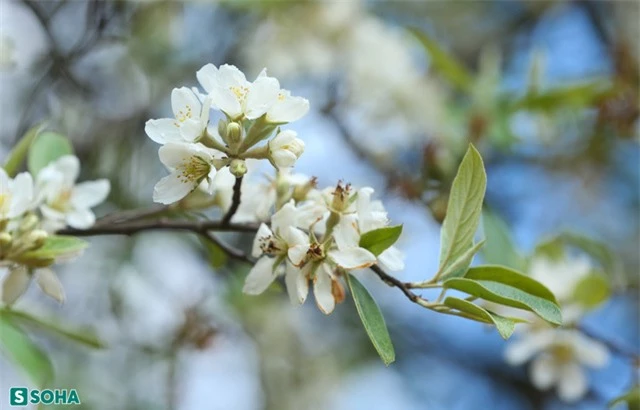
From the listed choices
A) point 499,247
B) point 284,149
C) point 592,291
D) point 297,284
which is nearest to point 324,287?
point 297,284

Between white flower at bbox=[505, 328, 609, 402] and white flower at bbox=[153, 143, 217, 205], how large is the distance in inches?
28.7

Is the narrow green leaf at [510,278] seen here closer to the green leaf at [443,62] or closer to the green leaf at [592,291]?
the green leaf at [592,291]

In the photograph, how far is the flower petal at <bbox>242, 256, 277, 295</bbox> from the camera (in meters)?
0.72

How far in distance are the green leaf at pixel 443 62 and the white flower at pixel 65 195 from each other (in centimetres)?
83

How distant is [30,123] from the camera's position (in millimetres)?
1521

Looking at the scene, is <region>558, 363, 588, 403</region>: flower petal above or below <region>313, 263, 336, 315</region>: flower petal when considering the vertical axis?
below

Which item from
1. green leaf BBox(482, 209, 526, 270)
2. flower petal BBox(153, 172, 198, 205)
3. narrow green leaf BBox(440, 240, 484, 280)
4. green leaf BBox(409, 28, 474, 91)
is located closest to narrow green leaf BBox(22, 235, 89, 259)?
flower petal BBox(153, 172, 198, 205)

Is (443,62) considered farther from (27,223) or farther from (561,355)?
(27,223)

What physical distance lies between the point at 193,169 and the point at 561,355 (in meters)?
0.81

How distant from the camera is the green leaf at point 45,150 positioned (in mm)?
922

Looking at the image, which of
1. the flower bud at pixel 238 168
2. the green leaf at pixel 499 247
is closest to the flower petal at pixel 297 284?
the flower bud at pixel 238 168

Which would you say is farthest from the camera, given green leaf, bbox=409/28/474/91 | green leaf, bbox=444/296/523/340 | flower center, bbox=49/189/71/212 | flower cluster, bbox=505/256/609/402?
green leaf, bbox=409/28/474/91

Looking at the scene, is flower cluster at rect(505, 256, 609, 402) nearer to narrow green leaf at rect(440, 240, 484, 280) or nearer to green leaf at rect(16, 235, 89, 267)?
narrow green leaf at rect(440, 240, 484, 280)

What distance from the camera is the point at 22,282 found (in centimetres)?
80
